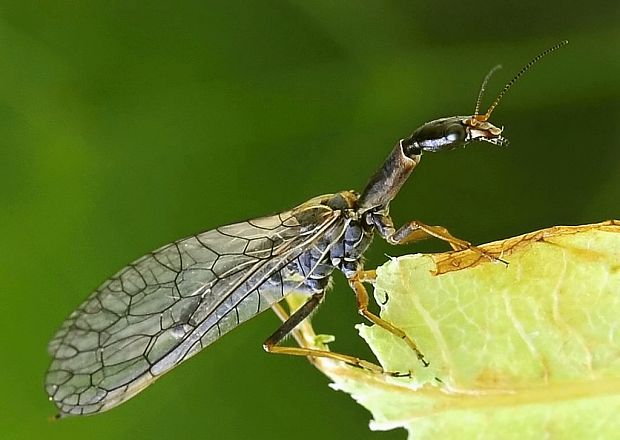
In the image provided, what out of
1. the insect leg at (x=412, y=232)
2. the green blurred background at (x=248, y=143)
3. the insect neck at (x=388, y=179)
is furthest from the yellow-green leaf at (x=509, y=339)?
the green blurred background at (x=248, y=143)

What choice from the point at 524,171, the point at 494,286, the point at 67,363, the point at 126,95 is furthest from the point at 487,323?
the point at 126,95

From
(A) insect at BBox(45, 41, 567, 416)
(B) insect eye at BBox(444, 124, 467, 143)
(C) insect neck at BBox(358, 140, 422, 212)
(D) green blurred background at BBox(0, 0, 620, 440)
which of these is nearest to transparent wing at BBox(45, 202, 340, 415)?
(A) insect at BBox(45, 41, 567, 416)

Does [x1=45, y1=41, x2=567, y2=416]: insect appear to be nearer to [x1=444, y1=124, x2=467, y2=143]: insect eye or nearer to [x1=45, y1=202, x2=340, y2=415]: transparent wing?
[x1=45, y1=202, x2=340, y2=415]: transparent wing

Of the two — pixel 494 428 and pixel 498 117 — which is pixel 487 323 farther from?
pixel 498 117

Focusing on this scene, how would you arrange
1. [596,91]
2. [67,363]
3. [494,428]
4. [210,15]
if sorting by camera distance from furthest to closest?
1. [210,15]
2. [596,91]
3. [67,363]
4. [494,428]

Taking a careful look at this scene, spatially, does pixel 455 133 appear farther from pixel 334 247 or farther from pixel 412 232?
pixel 334 247

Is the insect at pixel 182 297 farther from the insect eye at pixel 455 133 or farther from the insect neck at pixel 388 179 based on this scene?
the insect eye at pixel 455 133

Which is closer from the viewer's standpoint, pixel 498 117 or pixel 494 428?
pixel 494 428
